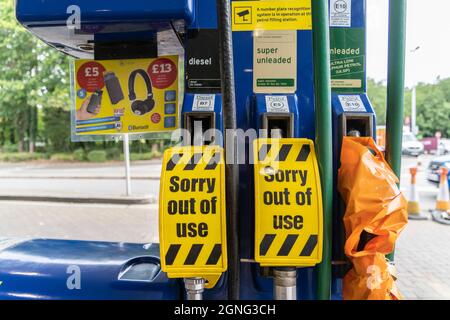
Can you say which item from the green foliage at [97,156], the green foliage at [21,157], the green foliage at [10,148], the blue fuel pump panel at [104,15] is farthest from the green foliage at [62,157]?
the blue fuel pump panel at [104,15]

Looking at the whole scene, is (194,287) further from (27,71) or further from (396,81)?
(27,71)

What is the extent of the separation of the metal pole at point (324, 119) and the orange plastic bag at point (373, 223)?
2.4 inches

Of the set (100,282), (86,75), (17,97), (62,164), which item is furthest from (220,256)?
A: (62,164)

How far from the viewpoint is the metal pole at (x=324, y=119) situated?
956mm

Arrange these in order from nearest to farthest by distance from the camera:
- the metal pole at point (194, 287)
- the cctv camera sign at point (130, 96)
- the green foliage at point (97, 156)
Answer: the metal pole at point (194, 287) → the cctv camera sign at point (130, 96) → the green foliage at point (97, 156)

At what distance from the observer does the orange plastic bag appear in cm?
99

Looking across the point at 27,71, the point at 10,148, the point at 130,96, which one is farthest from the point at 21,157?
the point at 130,96

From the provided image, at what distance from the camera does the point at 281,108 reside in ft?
3.94

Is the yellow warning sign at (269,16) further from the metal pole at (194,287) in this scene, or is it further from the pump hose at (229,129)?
the metal pole at (194,287)

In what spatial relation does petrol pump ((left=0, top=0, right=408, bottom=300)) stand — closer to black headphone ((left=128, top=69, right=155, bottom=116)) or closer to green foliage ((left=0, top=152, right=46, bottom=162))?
black headphone ((left=128, top=69, right=155, bottom=116))

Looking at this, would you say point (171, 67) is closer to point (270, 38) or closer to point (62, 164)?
point (270, 38)

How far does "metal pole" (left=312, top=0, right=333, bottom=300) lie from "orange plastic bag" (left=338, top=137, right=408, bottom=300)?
6 cm

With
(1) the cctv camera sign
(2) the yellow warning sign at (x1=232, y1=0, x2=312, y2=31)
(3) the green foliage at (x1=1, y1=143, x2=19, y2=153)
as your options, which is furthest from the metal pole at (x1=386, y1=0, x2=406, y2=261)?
(3) the green foliage at (x1=1, y1=143, x2=19, y2=153)

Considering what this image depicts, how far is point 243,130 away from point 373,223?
505 millimetres
